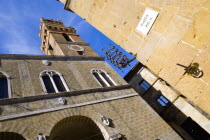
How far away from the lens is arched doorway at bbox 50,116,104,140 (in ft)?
24.4

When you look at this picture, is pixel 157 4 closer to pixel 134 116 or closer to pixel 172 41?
pixel 172 41

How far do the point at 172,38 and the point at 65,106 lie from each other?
6242mm

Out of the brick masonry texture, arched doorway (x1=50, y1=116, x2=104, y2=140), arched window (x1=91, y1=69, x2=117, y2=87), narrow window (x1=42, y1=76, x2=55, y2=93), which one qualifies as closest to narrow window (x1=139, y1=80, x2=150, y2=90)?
the brick masonry texture

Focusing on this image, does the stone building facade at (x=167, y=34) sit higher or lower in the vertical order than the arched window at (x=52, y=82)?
lower

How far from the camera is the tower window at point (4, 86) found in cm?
704

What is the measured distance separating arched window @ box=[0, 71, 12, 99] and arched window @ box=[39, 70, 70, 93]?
5.05ft

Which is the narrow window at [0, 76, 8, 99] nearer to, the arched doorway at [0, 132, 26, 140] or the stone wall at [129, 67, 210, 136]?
the arched doorway at [0, 132, 26, 140]

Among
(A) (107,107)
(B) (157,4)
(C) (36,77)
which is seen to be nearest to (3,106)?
(C) (36,77)

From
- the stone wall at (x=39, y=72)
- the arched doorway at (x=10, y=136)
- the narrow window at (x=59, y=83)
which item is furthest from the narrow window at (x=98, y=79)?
the arched doorway at (x=10, y=136)

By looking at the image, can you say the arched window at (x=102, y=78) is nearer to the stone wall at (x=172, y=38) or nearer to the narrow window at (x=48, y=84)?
the narrow window at (x=48, y=84)

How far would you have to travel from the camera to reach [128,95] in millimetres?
10141

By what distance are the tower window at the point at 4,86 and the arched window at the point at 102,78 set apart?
16.7ft

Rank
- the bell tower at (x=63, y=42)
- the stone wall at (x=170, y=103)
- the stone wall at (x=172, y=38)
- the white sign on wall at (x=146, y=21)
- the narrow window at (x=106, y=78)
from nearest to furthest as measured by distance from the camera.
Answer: the stone wall at (x=172, y=38) → the white sign on wall at (x=146, y=21) → the narrow window at (x=106, y=78) → the stone wall at (x=170, y=103) → the bell tower at (x=63, y=42)

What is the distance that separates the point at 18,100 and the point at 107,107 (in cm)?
416
